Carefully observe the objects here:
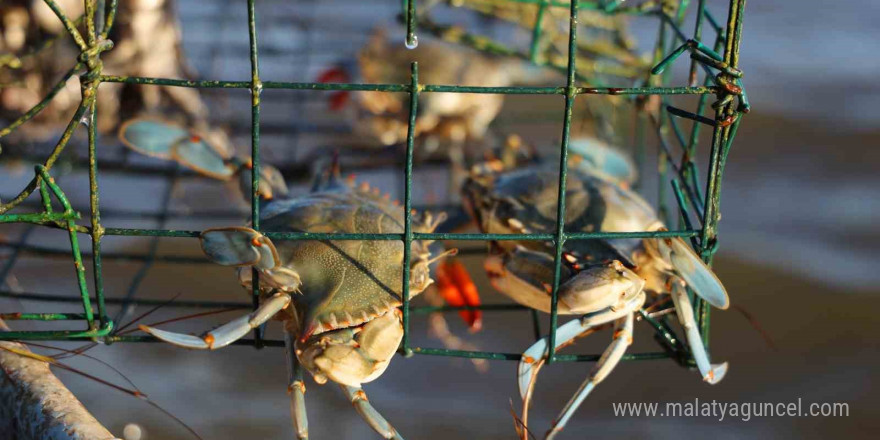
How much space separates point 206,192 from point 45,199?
3.28 metres

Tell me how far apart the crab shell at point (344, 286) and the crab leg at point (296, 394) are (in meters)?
0.05

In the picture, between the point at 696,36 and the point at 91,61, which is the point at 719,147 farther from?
the point at 91,61

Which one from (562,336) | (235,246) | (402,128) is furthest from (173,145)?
(402,128)

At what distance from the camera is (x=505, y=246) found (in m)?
2.13

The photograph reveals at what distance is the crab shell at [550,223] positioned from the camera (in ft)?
6.21

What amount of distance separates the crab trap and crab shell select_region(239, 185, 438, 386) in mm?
46

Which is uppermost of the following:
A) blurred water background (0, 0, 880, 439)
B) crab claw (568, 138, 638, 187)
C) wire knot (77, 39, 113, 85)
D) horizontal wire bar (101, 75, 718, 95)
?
wire knot (77, 39, 113, 85)

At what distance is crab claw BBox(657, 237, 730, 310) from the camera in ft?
5.28

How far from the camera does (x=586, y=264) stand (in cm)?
188

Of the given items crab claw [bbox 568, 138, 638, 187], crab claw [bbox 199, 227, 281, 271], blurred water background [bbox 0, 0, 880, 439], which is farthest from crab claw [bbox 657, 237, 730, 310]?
blurred water background [bbox 0, 0, 880, 439]

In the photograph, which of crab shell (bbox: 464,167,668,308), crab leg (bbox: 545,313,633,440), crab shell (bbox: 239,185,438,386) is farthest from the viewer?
crab shell (bbox: 464,167,668,308)

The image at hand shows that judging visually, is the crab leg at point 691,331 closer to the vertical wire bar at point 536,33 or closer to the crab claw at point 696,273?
the crab claw at point 696,273

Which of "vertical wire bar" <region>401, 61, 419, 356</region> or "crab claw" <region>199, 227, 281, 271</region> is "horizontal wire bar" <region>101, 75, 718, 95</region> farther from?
"crab claw" <region>199, 227, 281, 271</region>

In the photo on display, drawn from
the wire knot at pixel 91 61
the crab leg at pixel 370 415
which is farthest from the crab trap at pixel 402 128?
the crab leg at pixel 370 415
